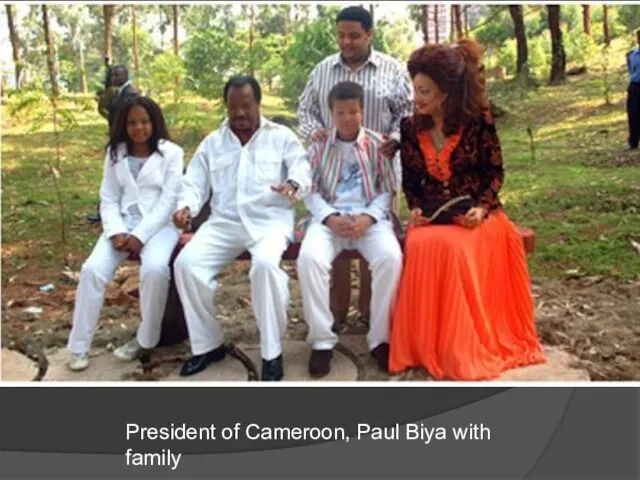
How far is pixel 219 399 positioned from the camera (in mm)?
3008

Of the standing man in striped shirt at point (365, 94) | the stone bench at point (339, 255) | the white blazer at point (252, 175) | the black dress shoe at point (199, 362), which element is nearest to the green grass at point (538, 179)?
the stone bench at point (339, 255)

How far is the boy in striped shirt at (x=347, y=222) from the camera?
3.54 metres

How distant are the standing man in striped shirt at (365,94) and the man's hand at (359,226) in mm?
433

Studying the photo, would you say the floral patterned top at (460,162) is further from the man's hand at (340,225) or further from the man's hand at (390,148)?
the man's hand at (340,225)

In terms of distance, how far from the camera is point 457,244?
136 inches

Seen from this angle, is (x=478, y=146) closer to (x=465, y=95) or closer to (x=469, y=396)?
(x=465, y=95)

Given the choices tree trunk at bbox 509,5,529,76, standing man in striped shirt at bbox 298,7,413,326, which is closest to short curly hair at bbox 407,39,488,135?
standing man in striped shirt at bbox 298,7,413,326

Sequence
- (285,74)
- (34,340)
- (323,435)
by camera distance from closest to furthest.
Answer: (323,435), (34,340), (285,74)

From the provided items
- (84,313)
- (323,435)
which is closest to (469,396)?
(323,435)

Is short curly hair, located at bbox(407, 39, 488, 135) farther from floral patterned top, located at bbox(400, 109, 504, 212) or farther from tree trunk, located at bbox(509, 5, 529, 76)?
tree trunk, located at bbox(509, 5, 529, 76)

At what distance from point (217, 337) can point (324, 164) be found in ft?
3.59

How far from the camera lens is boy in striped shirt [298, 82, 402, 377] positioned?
3545 millimetres

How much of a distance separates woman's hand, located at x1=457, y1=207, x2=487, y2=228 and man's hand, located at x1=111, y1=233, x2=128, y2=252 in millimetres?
1743

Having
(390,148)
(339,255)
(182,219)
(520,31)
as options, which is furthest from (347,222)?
(520,31)
